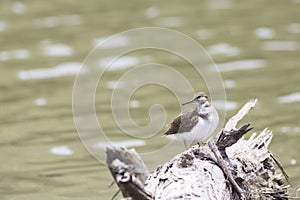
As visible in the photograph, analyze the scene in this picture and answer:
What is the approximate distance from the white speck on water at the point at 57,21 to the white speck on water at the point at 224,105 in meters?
4.53

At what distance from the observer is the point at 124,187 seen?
4.66 metres

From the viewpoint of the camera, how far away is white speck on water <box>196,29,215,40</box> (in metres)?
12.5

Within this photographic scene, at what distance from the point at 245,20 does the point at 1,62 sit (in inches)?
165

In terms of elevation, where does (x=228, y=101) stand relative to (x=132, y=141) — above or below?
above

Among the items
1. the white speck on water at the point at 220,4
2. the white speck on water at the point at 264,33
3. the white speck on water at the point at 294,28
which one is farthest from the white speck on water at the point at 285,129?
the white speck on water at the point at 220,4

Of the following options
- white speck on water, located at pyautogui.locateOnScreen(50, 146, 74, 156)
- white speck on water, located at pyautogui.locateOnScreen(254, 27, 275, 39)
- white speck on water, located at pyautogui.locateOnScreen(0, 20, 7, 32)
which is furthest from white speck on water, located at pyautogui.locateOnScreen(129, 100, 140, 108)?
white speck on water, located at pyautogui.locateOnScreen(0, 20, 7, 32)

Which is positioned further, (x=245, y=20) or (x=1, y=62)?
(x=245, y=20)

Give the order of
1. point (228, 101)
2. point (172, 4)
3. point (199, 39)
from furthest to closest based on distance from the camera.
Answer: point (172, 4) < point (199, 39) < point (228, 101)

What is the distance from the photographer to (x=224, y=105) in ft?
32.6

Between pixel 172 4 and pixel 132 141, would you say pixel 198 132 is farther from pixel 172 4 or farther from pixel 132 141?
pixel 172 4

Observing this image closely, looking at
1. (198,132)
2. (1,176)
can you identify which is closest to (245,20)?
(1,176)

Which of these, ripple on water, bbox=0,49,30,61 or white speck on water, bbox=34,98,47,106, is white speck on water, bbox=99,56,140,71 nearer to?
ripple on water, bbox=0,49,30,61

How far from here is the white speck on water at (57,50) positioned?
40.2 ft

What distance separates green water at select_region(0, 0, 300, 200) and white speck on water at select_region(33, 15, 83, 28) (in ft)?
0.06
